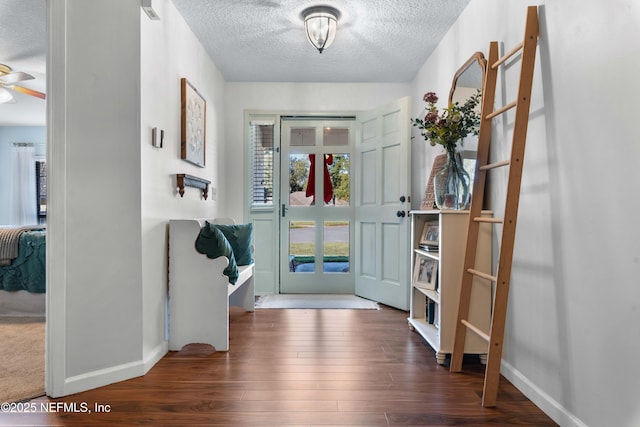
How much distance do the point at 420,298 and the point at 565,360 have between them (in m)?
1.42

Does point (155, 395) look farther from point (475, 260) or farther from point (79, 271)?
point (475, 260)

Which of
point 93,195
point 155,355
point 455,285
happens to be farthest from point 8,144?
point 455,285

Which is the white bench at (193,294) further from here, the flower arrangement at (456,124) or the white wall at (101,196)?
the flower arrangement at (456,124)

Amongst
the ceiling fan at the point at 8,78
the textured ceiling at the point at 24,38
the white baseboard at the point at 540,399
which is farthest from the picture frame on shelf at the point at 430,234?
the ceiling fan at the point at 8,78

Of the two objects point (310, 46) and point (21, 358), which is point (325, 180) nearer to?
point (310, 46)

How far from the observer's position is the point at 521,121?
5.74 ft

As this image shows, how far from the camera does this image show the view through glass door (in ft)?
14.1

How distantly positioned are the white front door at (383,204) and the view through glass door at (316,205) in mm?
174

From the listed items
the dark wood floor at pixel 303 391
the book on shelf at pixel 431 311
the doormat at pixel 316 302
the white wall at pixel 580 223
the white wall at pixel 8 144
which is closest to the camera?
the white wall at pixel 580 223

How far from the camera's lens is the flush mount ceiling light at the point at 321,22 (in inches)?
107

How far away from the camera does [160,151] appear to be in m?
2.41

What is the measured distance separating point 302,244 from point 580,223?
313cm

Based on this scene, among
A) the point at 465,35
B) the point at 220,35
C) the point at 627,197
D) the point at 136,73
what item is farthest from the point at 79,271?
the point at 465,35

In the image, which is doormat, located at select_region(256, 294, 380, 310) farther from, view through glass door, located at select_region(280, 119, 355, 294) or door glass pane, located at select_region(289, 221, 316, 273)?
door glass pane, located at select_region(289, 221, 316, 273)
